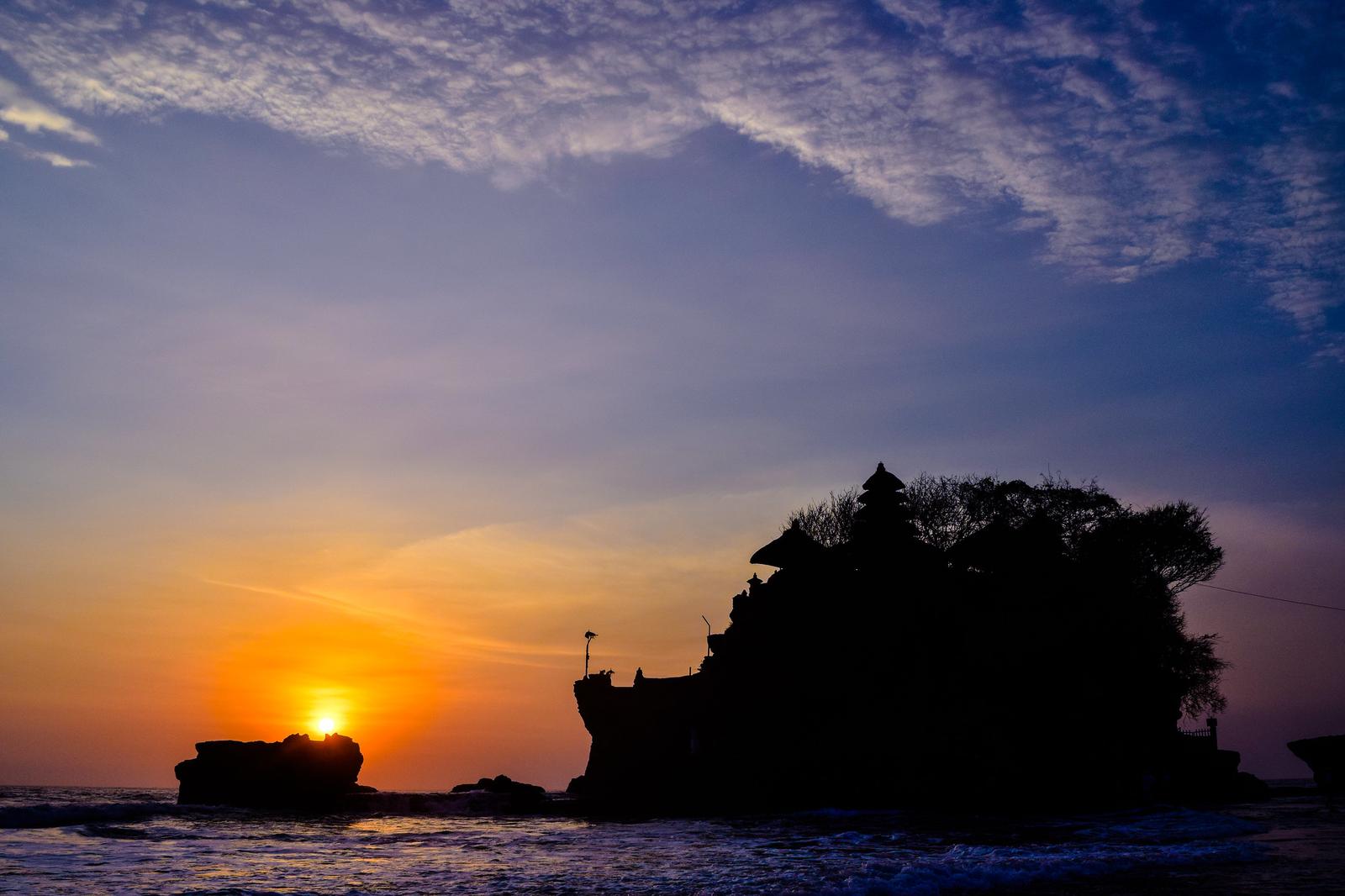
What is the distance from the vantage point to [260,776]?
73.0 metres

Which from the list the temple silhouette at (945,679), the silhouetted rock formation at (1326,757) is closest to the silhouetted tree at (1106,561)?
the temple silhouette at (945,679)

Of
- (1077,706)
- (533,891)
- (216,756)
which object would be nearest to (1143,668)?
(1077,706)

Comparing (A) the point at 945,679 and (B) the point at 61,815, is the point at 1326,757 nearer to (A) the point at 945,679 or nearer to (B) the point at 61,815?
(A) the point at 945,679

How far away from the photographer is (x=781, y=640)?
5388 centimetres

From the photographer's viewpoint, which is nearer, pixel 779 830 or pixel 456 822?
pixel 779 830

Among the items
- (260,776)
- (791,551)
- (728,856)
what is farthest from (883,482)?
(260,776)

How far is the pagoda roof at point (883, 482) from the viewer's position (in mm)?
57844

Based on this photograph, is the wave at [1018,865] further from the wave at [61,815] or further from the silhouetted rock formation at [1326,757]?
the silhouetted rock formation at [1326,757]

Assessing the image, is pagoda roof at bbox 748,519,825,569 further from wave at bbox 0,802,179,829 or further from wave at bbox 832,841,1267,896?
wave at bbox 0,802,179,829

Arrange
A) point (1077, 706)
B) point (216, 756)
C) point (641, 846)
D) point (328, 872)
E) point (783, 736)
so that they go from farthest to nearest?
1. point (216, 756)
2. point (783, 736)
3. point (1077, 706)
4. point (641, 846)
5. point (328, 872)

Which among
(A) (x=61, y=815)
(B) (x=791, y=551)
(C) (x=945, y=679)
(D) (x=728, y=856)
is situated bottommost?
(D) (x=728, y=856)

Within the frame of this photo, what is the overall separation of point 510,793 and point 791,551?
111 ft

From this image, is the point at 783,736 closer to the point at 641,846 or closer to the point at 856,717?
the point at 856,717

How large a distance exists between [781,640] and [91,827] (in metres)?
32.9
